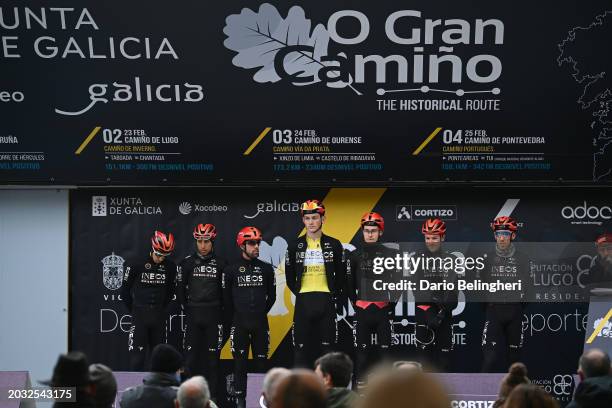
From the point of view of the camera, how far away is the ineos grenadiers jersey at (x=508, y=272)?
12516 mm

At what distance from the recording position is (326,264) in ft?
40.1

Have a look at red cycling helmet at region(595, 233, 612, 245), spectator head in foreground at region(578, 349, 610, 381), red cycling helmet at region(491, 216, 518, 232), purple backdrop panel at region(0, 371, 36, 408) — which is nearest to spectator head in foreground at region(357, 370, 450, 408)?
spectator head in foreground at region(578, 349, 610, 381)

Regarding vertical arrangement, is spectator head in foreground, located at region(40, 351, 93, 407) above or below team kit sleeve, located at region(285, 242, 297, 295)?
below

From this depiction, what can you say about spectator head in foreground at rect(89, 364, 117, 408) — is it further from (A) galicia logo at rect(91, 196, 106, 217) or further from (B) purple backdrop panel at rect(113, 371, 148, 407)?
(A) galicia logo at rect(91, 196, 106, 217)

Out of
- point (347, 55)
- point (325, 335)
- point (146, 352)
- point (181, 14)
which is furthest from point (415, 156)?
point (146, 352)

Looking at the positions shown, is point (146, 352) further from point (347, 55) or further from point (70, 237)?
point (347, 55)

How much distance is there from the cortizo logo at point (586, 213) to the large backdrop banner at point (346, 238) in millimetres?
13

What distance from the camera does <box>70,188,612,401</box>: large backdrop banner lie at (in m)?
12.8

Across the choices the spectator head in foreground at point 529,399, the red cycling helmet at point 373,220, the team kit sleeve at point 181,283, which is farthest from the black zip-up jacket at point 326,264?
the spectator head in foreground at point 529,399

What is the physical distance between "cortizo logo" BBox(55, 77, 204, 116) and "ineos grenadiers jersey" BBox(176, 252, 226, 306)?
204 centimetres

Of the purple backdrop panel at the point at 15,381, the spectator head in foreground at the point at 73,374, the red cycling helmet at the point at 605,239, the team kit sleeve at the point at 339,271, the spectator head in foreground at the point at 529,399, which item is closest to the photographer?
the spectator head in foreground at the point at 529,399

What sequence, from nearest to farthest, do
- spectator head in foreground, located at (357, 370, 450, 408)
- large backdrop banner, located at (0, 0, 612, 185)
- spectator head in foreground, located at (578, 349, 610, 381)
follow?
spectator head in foreground, located at (357, 370, 450, 408)
spectator head in foreground, located at (578, 349, 610, 381)
large backdrop banner, located at (0, 0, 612, 185)

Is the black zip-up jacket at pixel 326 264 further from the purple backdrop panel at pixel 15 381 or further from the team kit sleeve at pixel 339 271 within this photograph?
the purple backdrop panel at pixel 15 381

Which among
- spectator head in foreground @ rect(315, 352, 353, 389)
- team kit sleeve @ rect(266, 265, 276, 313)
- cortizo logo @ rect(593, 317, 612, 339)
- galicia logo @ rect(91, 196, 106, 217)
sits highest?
galicia logo @ rect(91, 196, 106, 217)
